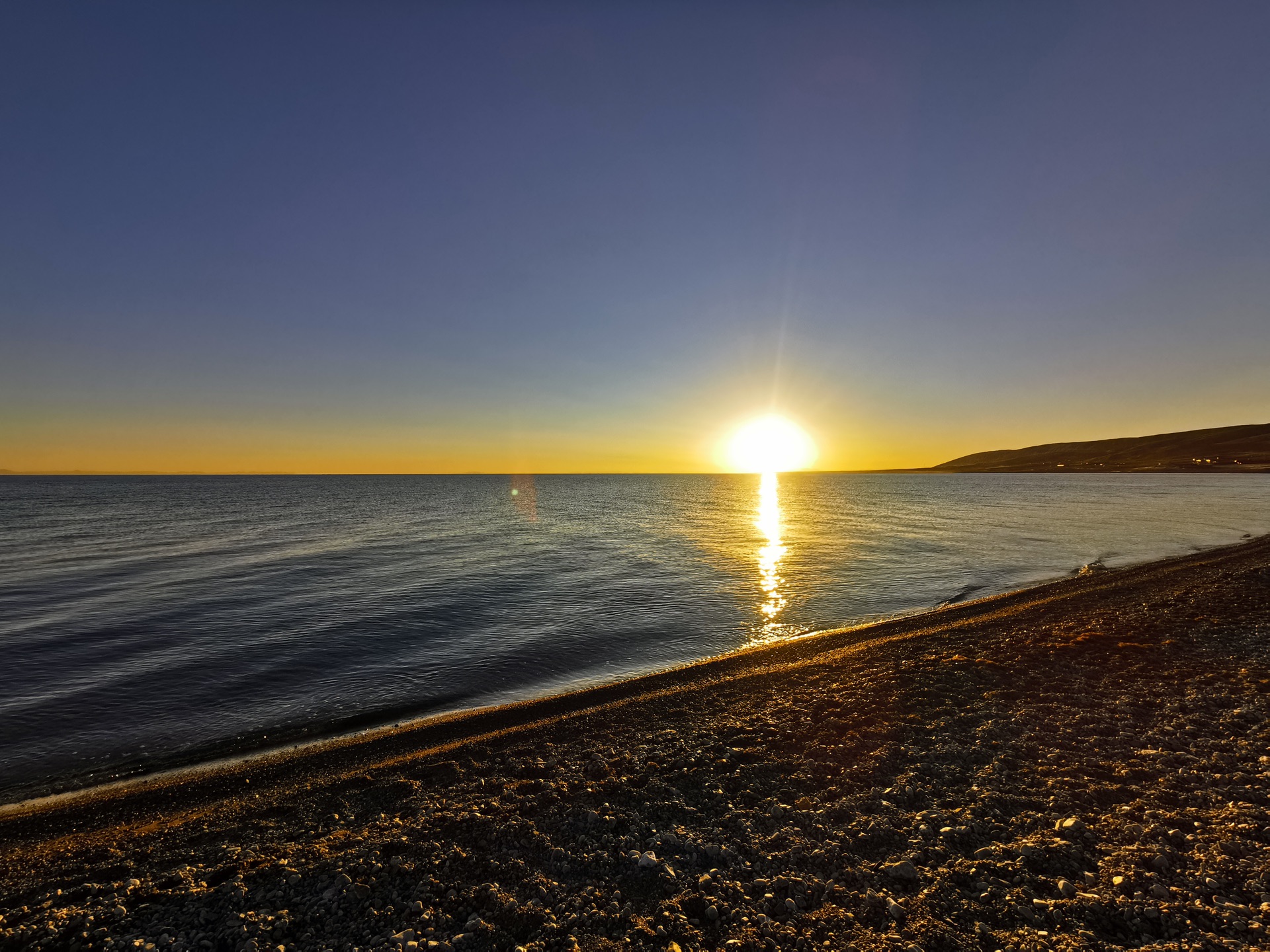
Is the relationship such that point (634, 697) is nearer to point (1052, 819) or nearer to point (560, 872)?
point (560, 872)

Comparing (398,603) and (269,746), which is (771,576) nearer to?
(398,603)

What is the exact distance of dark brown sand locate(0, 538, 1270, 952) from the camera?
598 cm

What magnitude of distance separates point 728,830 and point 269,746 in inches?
467

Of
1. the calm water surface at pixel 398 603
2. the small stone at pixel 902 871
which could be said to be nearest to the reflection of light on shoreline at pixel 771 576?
the calm water surface at pixel 398 603

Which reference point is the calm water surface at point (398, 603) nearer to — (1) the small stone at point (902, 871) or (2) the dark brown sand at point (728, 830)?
(2) the dark brown sand at point (728, 830)

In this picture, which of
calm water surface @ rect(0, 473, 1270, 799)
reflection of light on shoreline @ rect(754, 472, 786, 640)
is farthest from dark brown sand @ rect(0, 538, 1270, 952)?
reflection of light on shoreline @ rect(754, 472, 786, 640)

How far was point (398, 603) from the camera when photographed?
85.5 ft

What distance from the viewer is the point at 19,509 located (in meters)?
86.5

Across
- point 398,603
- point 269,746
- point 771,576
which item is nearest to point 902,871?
point 269,746

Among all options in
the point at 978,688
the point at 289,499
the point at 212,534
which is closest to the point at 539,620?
the point at 978,688

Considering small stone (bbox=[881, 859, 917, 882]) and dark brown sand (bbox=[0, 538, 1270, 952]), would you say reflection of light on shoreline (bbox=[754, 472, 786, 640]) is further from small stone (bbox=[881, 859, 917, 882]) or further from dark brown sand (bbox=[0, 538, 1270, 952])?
small stone (bbox=[881, 859, 917, 882])

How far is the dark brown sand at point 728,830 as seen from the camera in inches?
235

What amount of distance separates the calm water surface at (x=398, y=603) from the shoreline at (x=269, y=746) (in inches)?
5.6

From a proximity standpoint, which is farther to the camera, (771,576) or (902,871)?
(771,576)
